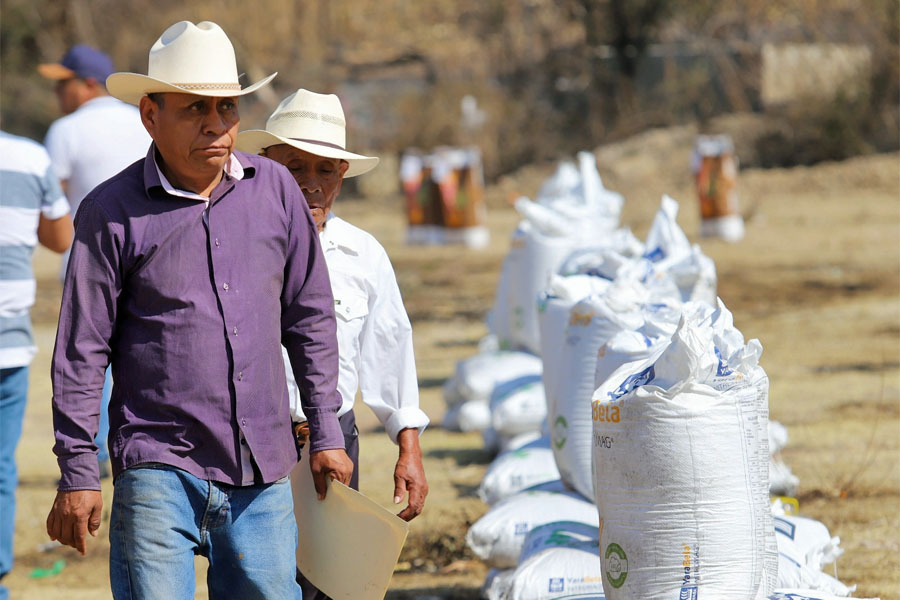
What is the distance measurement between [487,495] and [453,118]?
22.2 m

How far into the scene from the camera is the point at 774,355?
894cm

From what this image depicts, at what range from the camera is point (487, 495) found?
5191 millimetres

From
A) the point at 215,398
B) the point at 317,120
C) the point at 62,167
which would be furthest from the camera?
the point at 62,167

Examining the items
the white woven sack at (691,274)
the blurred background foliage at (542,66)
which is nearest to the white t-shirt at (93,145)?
the white woven sack at (691,274)

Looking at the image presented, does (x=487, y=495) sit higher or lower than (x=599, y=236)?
lower

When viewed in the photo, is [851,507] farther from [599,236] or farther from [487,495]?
[599,236]

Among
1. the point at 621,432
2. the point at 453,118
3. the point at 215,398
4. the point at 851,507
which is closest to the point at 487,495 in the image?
the point at 851,507

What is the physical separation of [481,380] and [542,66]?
22.3 meters

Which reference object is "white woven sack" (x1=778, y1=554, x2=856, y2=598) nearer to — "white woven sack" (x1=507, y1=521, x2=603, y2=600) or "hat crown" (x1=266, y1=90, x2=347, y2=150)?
"white woven sack" (x1=507, y1=521, x2=603, y2=600)

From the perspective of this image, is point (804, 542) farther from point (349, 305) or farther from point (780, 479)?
point (349, 305)

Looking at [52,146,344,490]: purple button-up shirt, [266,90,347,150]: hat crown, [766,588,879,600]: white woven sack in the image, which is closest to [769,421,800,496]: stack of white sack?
[766,588,879,600]: white woven sack

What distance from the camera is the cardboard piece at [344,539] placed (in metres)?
2.79

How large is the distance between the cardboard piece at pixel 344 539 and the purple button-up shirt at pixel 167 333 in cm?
27

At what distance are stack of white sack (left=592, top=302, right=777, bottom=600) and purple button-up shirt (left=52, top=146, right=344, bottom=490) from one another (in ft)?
2.87
